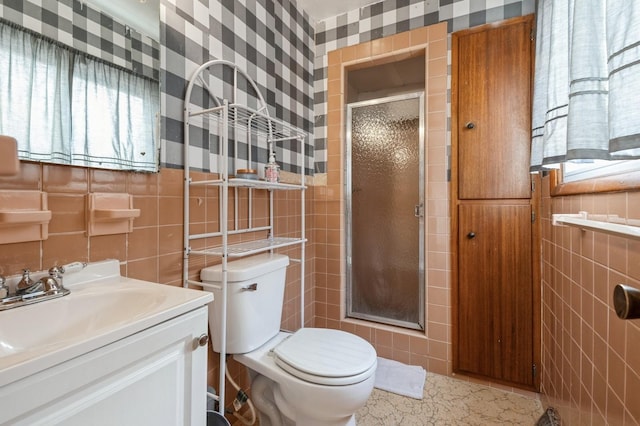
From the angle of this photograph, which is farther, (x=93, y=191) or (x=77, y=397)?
(x=93, y=191)

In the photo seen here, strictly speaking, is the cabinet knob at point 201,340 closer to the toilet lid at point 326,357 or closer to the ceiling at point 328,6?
the toilet lid at point 326,357

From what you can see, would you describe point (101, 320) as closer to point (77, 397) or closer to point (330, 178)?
point (77, 397)

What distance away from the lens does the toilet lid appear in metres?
1.12

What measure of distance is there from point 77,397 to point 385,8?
243 centimetres

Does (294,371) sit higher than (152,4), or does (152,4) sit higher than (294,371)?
(152,4)

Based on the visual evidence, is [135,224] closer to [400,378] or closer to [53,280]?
[53,280]

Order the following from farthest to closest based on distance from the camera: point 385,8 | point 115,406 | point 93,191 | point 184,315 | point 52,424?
1. point 385,8
2. point 93,191
3. point 184,315
4. point 115,406
5. point 52,424

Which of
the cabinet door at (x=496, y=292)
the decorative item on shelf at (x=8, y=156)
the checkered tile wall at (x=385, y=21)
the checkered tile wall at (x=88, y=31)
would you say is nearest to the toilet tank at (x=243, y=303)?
the decorative item on shelf at (x=8, y=156)

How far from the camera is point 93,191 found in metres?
0.95

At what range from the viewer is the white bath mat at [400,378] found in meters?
1.73

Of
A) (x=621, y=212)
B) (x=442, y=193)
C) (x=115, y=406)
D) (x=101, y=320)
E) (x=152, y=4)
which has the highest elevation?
(x=152, y=4)

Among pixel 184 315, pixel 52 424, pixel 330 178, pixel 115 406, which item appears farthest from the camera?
pixel 330 178

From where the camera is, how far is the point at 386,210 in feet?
6.89

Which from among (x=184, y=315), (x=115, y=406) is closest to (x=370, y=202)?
(x=184, y=315)
